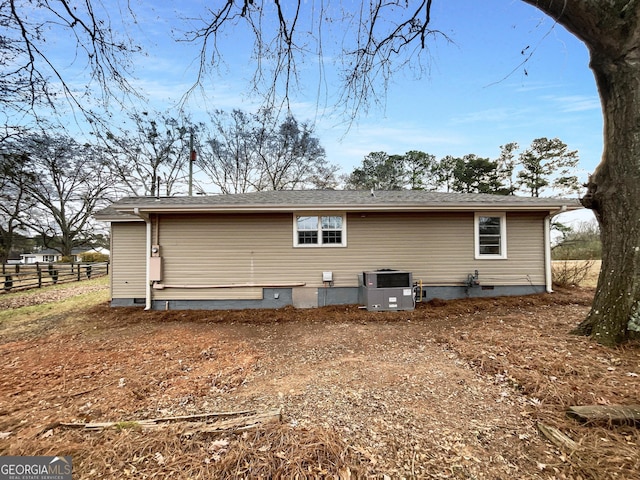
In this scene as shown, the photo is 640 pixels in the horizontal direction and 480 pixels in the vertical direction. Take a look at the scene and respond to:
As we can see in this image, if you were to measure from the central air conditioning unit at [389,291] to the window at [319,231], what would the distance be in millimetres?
1309

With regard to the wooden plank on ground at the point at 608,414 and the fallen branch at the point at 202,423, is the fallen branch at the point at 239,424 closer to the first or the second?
the fallen branch at the point at 202,423

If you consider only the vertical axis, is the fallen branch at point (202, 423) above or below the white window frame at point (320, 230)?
below

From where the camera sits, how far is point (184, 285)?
7.37 m

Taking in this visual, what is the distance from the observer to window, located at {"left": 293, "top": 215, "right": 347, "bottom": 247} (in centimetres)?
748

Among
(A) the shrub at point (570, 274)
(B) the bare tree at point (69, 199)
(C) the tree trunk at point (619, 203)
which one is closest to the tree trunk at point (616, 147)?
(C) the tree trunk at point (619, 203)

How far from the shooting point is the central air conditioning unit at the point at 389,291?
6.82 metres

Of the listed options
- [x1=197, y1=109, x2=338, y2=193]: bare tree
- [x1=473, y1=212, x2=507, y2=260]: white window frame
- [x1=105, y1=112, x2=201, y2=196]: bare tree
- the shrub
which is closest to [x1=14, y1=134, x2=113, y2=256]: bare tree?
[x1=105, y1=112, x2=201, y2=196]: bare tree

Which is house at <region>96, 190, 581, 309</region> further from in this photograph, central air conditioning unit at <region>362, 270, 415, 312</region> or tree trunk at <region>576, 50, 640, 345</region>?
tree trunk at <region>576, 50, 640, 345</region>

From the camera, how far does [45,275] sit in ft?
45.3

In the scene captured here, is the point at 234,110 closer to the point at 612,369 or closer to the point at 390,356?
the point at 390,356

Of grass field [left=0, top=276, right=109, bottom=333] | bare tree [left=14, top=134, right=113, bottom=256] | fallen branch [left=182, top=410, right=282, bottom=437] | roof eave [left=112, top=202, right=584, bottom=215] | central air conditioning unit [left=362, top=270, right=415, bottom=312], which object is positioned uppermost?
bare tree [left=14, top=134, right=113, bottom=256]

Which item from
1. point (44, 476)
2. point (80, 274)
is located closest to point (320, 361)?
point (44, 476)

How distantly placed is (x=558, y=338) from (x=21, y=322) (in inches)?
434

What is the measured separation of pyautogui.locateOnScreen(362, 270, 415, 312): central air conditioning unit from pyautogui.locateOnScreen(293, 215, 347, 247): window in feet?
4.30
